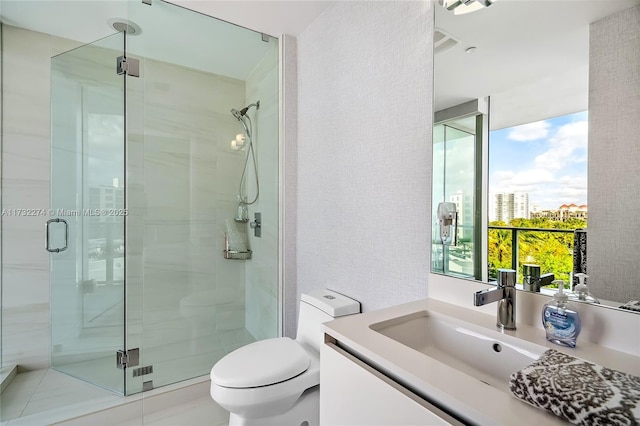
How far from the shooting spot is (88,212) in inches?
82.8

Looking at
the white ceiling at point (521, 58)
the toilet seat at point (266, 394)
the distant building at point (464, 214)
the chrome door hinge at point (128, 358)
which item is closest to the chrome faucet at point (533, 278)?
the distant building at point (464, 214)

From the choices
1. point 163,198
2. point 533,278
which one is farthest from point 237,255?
point 533,278

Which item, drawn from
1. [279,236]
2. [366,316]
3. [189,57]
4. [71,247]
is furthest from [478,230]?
[71,247]

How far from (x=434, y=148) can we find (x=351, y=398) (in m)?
0.93

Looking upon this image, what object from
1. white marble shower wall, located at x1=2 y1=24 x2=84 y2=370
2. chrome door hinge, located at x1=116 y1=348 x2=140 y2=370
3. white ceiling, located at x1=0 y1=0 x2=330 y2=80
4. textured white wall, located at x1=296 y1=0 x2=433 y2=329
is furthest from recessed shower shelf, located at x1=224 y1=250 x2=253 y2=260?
white ceiling, located at x1=0 y1=0 x2=330 y2=80

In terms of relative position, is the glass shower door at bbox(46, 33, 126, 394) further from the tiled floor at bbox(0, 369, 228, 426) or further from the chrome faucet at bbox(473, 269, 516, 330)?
the chrome faucet at bbox(473, 269, 516, 330)

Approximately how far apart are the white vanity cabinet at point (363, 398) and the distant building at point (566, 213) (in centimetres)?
68

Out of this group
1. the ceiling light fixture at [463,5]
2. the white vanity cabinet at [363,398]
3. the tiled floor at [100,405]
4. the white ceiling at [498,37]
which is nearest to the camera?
the white vanity cabinet at [363,398]

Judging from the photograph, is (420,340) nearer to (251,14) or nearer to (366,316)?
(366,316)

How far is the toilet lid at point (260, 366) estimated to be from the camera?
1317mm

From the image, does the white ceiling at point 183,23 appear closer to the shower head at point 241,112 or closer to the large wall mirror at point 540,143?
the shower head at point 241,112

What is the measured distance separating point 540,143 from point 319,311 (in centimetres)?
122

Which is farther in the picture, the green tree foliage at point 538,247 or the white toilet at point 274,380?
the white toilet at point 274,380

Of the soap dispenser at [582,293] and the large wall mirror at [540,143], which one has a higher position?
the large wall mirror at [540,143]
